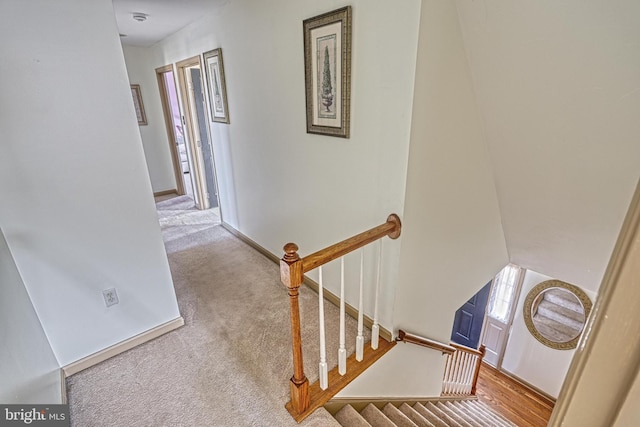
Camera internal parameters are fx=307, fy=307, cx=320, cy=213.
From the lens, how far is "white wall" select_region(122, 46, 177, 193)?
4414 mm

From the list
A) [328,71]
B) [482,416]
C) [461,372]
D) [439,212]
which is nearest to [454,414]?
[482,416]

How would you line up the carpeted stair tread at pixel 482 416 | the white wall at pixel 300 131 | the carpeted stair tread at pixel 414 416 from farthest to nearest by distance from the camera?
the carpeted stair tread at pixel 482 416
the carpeted stair tread at pixel 414 416
the white wall at pixel 300 131

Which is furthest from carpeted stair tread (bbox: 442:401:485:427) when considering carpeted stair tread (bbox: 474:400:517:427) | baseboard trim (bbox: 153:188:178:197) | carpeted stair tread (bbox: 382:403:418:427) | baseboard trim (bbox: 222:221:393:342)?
baseboard trim (bbox: 153:188:178:197)

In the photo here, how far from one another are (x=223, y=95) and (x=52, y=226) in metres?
1.94

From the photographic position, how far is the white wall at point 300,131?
1.61 m

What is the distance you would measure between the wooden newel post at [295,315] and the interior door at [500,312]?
4.11m

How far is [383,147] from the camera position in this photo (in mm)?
1733

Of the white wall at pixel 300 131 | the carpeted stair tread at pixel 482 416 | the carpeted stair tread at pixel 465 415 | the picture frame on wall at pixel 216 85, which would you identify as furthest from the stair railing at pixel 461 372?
the picture frame on wall at pixel 216 85

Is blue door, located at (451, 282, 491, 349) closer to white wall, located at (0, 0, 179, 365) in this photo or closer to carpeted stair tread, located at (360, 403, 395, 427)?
carpeted stair tread, located at (360, 403, 395, 427)

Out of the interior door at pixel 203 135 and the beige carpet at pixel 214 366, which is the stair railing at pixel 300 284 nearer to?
the beige carpet at pixel 214 366

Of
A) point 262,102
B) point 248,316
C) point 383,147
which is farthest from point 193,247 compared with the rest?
point 383,147

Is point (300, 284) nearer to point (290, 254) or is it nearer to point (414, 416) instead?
point (290, 254)

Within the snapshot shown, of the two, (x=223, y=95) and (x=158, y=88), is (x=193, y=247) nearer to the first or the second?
(x=223, y=95)

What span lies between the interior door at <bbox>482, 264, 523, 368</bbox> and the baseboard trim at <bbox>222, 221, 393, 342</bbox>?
3355mm
